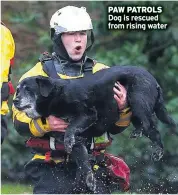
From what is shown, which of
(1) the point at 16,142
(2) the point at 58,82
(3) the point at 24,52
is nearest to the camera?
(2) the point at 58,82

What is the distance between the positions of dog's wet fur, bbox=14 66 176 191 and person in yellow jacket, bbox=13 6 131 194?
2.9 inches

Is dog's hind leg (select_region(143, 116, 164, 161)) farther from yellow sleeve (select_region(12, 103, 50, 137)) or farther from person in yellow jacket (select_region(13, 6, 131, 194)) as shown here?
yellow sleeve (select_region(12, 103, 50, 137))

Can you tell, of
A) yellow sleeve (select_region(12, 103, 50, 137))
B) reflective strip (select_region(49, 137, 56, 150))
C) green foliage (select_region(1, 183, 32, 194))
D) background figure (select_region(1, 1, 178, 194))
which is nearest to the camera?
yellow sleeve (select_region(12, 103, 50, 137))

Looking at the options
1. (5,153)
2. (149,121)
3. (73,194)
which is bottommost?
(5,153)

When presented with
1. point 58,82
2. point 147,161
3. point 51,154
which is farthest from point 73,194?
point 147,161

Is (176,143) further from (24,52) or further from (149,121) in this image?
(149,121)

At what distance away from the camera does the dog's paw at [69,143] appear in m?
7.06

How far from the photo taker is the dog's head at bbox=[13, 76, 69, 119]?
7.10 meters

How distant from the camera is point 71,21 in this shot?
24.4 feet

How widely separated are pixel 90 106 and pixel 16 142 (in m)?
4.86

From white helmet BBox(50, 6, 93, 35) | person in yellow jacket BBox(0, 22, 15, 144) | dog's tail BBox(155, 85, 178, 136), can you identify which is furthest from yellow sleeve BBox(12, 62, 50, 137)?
dog's tail BBox(155, 85, 178, 136)

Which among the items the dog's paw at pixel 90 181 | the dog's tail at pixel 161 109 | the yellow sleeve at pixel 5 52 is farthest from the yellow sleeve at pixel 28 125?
the dog's tail at pixel 161 109

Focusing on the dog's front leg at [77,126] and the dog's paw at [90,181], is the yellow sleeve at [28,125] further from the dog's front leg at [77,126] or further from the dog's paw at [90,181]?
the dog's paw at [90,181]

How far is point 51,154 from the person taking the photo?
7.35 m
